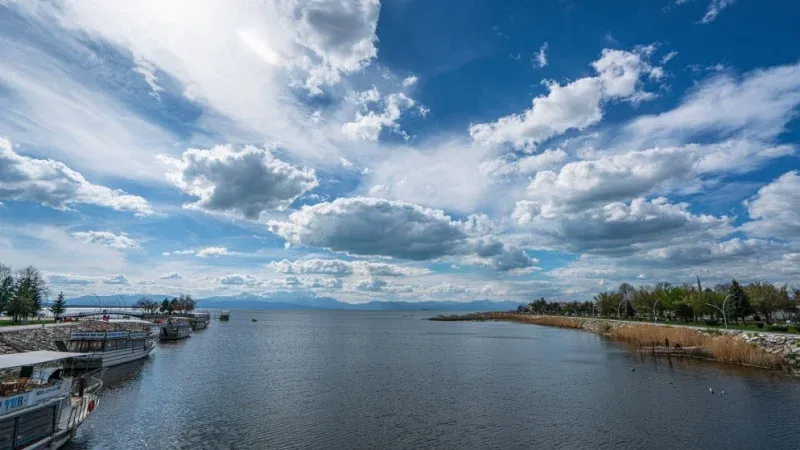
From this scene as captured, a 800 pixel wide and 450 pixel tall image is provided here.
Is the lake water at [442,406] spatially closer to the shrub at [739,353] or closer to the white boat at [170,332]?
the shrub at [739,353]

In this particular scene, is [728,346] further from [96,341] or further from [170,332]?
[170,332]

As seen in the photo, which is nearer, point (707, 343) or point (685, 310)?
point (707, 343)

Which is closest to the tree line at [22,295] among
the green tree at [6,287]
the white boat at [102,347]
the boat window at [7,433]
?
the green tree at [6,287]

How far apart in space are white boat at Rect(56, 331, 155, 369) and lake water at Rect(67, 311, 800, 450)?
258 centimetres

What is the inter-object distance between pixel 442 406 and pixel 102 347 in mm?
55287

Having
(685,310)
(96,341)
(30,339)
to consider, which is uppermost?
(685,310)

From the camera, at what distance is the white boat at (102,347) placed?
61906 mm

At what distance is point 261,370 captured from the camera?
63344 mm

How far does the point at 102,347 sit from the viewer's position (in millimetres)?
65250

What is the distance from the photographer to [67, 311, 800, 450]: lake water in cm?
3180

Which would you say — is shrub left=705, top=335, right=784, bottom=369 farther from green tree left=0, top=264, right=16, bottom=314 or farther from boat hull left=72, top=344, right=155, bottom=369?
green tree left=0, top=264, right=16, bottom=314

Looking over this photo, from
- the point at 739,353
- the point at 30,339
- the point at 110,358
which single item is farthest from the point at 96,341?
the point at 739,353

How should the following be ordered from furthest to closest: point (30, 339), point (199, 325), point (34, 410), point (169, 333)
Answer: point (199, 325) < point (169, 333) < point (30, 339) < point (34, 410)

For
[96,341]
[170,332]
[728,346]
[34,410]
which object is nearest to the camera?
[34,410]
